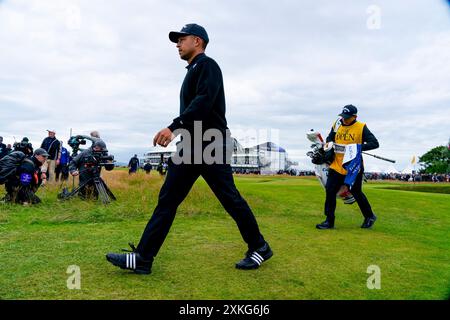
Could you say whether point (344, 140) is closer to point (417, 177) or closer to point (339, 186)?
point (339, 186)

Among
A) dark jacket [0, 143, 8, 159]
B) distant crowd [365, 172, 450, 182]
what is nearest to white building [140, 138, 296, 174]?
distant crowd [365, 172, 450, 182]

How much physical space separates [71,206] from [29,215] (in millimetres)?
1340

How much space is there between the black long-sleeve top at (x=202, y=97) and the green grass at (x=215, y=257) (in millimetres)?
1561

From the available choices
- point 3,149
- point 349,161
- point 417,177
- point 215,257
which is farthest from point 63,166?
point 417,177

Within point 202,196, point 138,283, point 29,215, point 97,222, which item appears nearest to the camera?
point 138,283

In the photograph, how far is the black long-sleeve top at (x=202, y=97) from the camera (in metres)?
3.92

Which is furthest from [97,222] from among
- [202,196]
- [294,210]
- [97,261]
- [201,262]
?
[294,210]

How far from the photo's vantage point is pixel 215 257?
4.64 m

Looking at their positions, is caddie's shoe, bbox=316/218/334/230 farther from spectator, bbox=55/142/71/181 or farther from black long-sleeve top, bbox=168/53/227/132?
spectator, bbox=55/142/71/181

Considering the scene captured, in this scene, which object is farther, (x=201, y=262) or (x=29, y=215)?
(x=29, y=215)

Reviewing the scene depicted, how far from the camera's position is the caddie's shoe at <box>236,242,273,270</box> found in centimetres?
409
